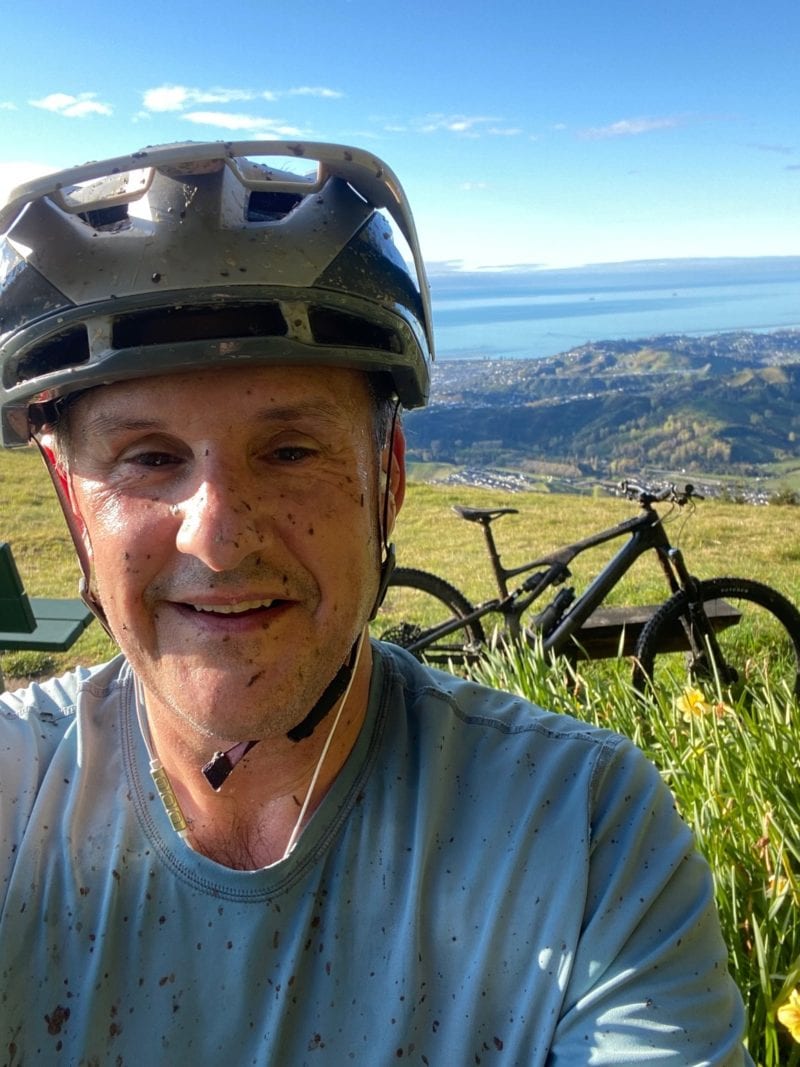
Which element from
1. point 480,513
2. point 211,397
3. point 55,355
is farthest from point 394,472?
point 480,513

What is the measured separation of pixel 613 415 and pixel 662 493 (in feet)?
268

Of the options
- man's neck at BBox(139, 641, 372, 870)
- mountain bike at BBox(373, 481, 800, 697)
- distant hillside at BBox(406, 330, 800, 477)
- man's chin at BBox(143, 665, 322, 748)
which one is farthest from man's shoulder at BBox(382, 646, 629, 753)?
distant hillside at BBox(406, 330, 800, 477)

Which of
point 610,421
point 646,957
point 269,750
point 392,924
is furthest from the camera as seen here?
point 610,421

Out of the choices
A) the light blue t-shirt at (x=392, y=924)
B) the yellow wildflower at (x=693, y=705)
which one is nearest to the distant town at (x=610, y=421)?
the yellow wildflower at (x=693, y=705)

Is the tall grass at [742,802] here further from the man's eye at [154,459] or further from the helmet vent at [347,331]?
the man's eye at [154,459]

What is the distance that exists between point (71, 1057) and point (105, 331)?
1.15 m

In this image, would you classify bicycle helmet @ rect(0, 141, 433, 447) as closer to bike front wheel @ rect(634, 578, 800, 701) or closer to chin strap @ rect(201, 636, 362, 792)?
chin strap @ rect(201, 636, 362, 792)

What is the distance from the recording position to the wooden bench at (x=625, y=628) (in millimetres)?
5684

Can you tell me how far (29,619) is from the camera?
3865 mm

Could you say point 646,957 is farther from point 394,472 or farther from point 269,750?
point 394,472

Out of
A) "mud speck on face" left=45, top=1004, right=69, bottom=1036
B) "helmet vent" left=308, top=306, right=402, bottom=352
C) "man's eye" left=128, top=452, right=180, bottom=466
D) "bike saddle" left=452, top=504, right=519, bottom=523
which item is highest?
"helmet vent" left=308, top=306, right=402, bottom=352

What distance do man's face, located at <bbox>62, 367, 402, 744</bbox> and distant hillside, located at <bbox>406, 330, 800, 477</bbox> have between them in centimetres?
6009

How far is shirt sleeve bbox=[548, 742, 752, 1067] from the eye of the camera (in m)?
1.10

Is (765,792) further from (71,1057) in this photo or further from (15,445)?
(15,445)
